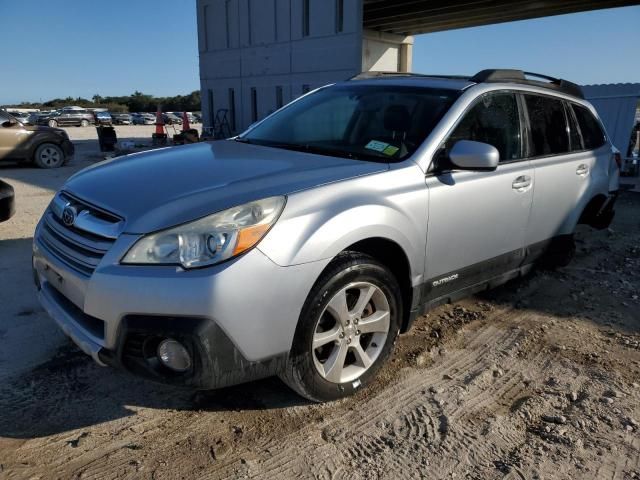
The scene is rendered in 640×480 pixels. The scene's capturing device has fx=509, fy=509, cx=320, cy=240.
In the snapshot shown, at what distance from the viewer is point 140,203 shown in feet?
7.75

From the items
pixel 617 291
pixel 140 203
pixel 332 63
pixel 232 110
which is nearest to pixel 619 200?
pixel 617 291

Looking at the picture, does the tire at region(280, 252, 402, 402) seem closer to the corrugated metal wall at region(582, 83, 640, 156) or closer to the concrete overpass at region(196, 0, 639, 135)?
the corrugated metal wall at region(582, 83, 640, 156)

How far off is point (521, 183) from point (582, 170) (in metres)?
1.08

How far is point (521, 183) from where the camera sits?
3.58 meters

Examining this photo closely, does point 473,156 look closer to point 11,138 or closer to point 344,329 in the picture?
point 344,329

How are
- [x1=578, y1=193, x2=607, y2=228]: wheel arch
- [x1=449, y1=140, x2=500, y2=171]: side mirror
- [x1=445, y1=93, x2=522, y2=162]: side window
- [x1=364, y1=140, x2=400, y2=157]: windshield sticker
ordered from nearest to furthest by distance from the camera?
1. [x1=449, y1=140, x2=500, y2=171]: side mirror
2. [x1=364, y1=140, x2=400, y2=157]: windshield sticker
3. [x1=445, y1=93, x2=522, y2=162]: side window
4. [x1=578, y1=193, x2=607, y2=228]: wheel arch

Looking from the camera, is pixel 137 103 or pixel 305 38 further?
pixel 137 103

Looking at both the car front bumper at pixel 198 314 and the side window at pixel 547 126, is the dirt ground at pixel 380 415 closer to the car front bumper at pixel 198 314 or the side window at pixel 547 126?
the car front bumper at pixel 198 314

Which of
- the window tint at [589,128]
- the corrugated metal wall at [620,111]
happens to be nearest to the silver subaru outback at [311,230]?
the window tint at [589,128]

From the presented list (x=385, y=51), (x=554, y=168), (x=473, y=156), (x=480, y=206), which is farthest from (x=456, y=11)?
(x=473, y=156)

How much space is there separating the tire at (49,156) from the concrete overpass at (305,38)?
1125cm

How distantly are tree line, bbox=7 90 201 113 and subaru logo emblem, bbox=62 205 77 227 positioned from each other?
72653 millimetres

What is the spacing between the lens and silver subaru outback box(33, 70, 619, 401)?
85.4 inches

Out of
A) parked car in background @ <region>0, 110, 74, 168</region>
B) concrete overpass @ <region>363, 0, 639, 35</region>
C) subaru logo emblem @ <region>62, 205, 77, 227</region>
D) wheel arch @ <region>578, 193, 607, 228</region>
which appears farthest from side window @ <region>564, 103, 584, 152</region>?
concrete overpass @ <region>363, 0, 639, 35</region>
